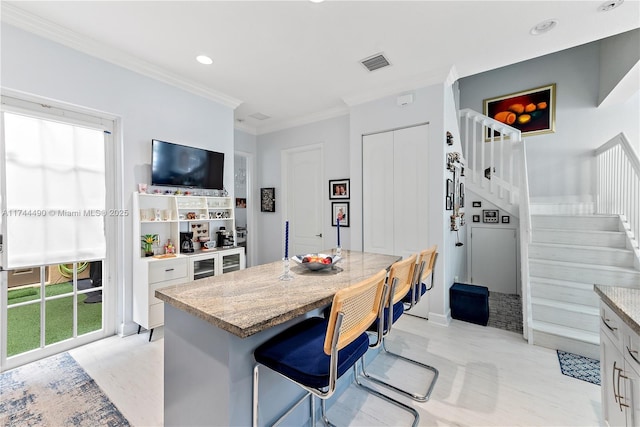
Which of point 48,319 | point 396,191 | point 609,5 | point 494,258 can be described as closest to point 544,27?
point 609,5

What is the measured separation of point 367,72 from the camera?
311cm

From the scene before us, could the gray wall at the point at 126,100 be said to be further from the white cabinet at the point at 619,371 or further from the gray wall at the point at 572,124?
the gray wall at the point at 572,124

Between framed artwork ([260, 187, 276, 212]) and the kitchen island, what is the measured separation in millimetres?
3328

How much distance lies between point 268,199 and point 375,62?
2926mm

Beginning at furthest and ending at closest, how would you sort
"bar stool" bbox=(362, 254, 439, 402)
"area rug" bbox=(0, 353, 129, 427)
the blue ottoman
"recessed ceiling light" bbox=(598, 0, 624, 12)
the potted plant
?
the blue ottoman
the potted plant
"recessed ceiling light" bbox=(598, 0, 624, 12)
"area rug" bbox=(0, 353, 129, 427)
"bar stool" bbox=(362, 254, 439, 402)

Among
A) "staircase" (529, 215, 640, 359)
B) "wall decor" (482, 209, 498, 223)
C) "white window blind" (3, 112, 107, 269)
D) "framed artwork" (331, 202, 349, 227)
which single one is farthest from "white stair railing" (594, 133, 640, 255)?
"white window blind" (3, 112, 107, 269)

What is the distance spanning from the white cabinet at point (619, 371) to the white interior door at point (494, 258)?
9.84ft

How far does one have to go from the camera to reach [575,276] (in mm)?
2834

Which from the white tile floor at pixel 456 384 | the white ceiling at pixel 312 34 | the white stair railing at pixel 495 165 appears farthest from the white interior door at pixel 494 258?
the white ceiling at pixel 312 34

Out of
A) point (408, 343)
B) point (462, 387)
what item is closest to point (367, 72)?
point (408, 343)

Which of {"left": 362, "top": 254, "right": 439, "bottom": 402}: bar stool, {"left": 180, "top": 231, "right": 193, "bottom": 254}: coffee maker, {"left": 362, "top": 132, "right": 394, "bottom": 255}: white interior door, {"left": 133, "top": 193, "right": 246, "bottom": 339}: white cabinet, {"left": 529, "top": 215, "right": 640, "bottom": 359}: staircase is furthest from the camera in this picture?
{"left": 362, "top": 132, "right": 394, "bottom": 255}: white interior door

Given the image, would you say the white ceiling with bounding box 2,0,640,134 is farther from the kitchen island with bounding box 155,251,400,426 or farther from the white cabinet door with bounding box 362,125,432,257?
the kitchen island with bounding box 155,251,400,426

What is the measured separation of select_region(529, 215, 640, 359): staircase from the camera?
2.51 meters

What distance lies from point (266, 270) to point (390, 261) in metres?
1.02
